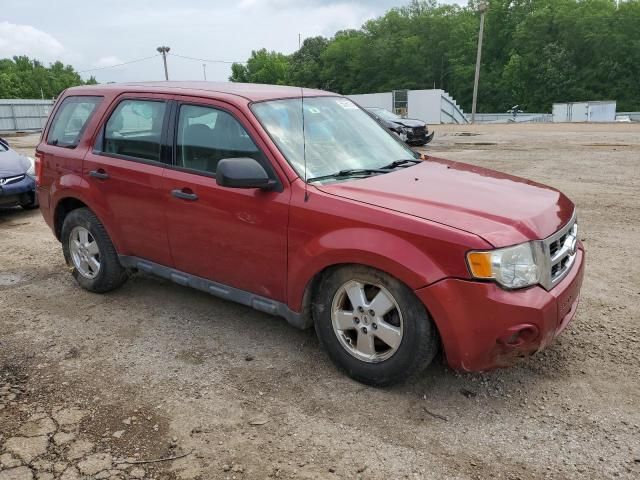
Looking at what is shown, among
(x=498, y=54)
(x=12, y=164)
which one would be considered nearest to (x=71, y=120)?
(x=12, y=164)

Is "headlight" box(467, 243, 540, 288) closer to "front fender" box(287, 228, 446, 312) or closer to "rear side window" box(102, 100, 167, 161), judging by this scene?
"front fender" box(287, 228, 446, 312)

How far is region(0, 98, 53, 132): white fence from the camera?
30.2 meters

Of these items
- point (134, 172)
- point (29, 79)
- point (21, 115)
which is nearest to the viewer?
point (134, 172)

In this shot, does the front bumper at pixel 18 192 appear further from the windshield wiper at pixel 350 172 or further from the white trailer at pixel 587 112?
the white trailer at pixel 587 112

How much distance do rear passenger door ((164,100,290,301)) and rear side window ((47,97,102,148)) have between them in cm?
121

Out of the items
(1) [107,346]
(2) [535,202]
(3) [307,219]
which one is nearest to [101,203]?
(1) [107,346]

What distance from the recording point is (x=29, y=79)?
109 meters

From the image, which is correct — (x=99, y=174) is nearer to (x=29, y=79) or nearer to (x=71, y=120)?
(x=71, y=120)

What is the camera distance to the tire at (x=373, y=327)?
304cm

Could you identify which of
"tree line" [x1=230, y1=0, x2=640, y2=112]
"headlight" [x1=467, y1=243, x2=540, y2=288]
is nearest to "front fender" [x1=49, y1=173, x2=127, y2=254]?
"headlight" [x1=467, y1=243, x2=540, y2=288]

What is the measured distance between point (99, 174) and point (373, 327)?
2.67m

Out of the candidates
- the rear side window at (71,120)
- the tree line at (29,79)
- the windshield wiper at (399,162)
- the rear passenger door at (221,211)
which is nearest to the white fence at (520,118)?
the windshield wiper at (399,162)

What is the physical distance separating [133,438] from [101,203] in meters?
2.27

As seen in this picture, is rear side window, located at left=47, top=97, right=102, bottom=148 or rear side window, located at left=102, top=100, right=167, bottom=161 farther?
rear side window, located at left=47, top=97, right=102, bottom=148
